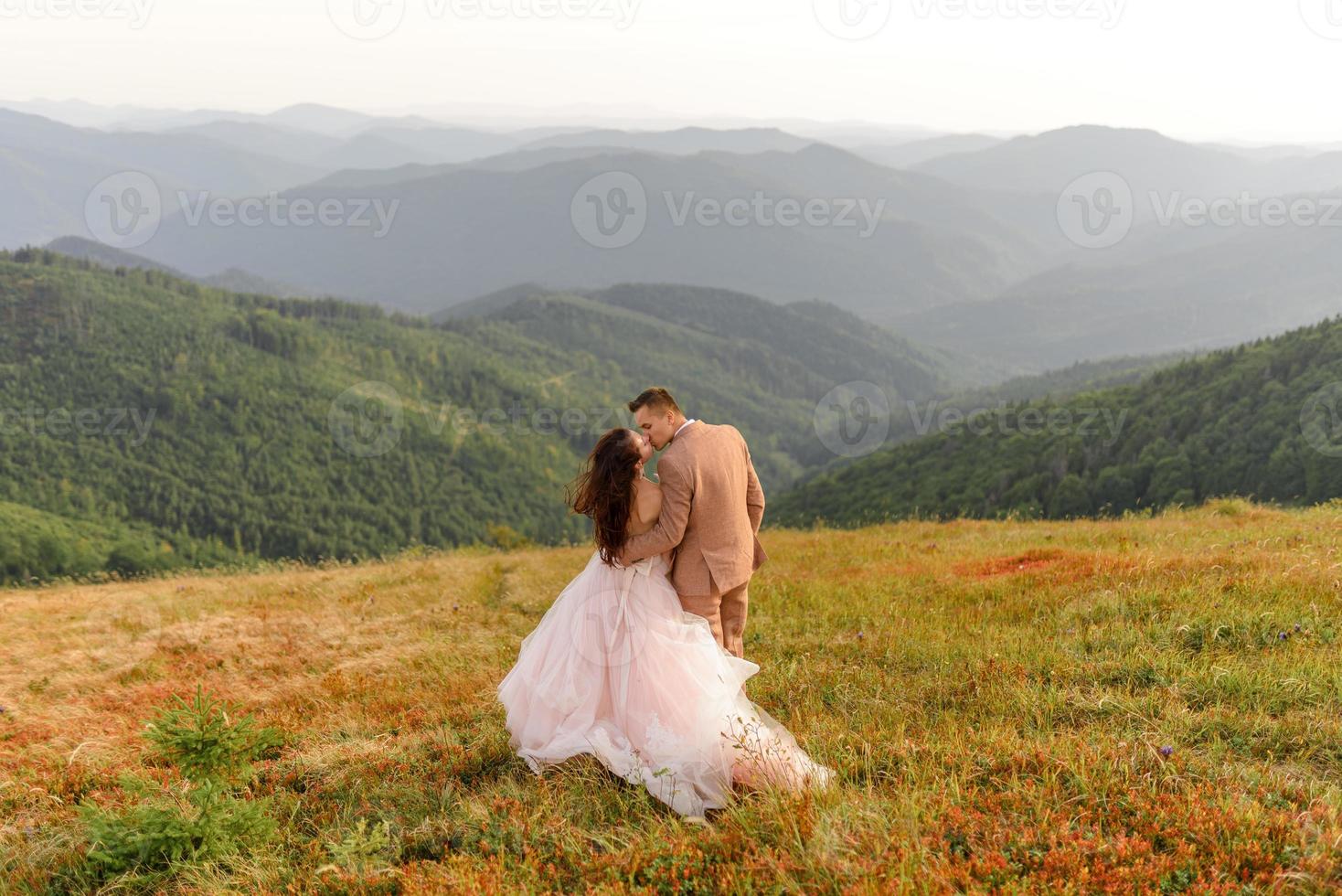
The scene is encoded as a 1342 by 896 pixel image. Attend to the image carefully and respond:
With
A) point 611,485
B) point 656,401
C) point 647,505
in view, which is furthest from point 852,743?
point 656,401

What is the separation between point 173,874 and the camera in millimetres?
4297

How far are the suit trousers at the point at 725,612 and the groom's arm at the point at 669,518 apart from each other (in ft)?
1.82

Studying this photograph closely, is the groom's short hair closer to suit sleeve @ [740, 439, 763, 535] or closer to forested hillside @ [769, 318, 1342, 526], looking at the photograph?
suit sleeve @ [740, 439, 763, 535]

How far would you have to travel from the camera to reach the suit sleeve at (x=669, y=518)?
5.18m

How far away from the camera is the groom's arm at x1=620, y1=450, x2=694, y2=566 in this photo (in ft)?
17.0

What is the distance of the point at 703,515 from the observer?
5332 mm

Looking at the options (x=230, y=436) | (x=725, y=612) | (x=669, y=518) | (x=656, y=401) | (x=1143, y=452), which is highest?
(x=656, y=401)

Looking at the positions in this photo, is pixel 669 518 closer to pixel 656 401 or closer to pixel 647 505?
pixel 647 505

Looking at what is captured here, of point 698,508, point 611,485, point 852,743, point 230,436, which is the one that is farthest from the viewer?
point 230,436

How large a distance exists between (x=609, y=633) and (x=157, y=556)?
121056 mm

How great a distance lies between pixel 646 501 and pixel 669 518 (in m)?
0.21

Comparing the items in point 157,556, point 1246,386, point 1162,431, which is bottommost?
point 157,556

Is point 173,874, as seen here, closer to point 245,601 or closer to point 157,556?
point 245,601

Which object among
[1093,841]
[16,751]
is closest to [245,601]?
[16,751]
